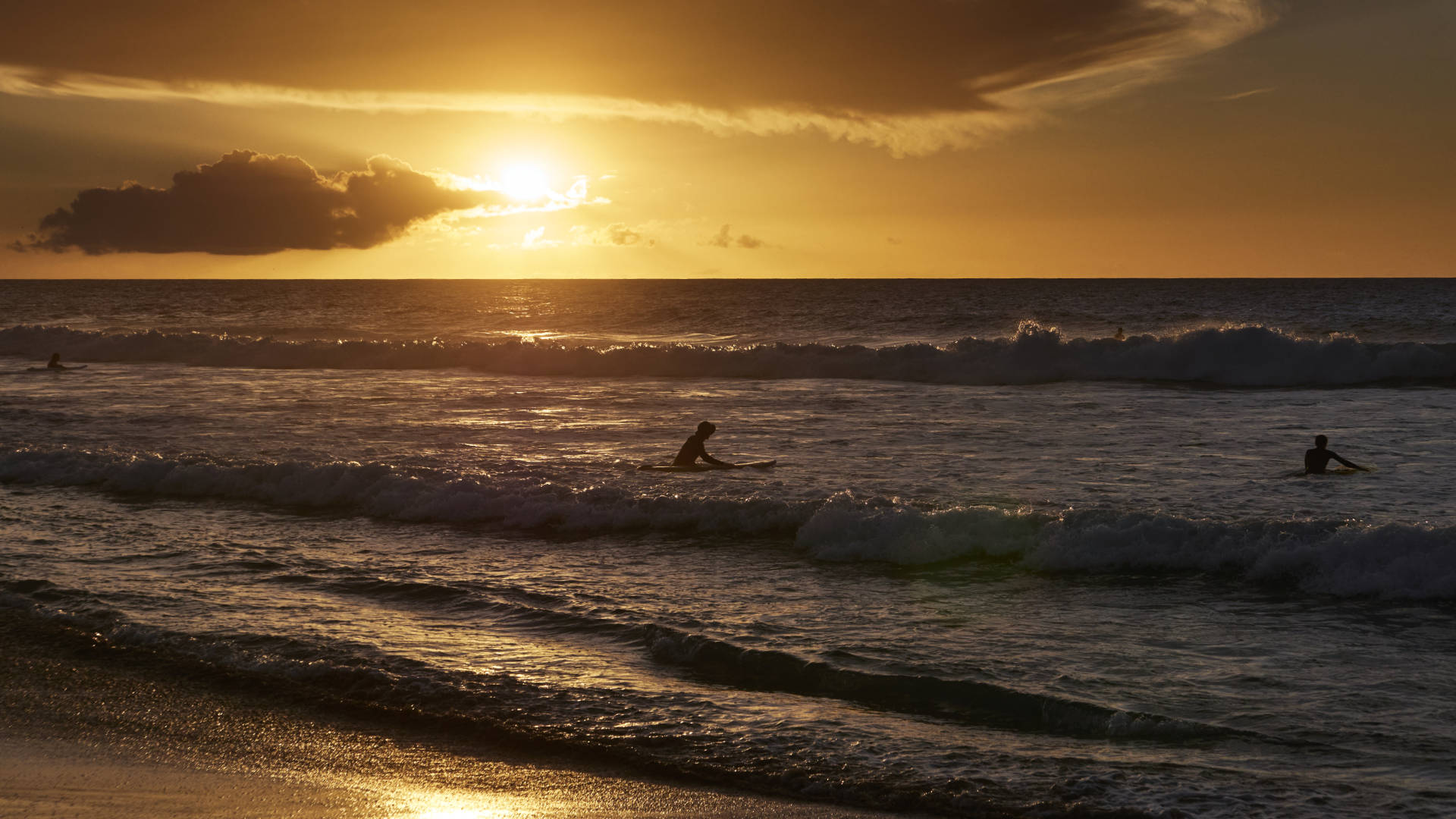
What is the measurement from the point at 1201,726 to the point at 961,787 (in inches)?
73.4

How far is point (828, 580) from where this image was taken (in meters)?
11.0

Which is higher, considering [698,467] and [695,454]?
[695,454]

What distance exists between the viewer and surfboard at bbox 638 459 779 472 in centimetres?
1708

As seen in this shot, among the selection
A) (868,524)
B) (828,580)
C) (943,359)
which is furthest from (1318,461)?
(943,359)

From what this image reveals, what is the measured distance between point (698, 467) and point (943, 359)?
2133 cm

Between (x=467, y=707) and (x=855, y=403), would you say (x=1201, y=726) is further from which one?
(x=855, y=403)

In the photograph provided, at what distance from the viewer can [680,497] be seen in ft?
A: 46.2

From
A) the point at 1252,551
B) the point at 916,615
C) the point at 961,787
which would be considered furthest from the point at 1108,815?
the point at 1252,551

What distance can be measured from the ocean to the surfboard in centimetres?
42

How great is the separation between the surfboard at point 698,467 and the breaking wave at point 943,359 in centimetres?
1798

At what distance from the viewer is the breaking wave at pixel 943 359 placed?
32.7 m

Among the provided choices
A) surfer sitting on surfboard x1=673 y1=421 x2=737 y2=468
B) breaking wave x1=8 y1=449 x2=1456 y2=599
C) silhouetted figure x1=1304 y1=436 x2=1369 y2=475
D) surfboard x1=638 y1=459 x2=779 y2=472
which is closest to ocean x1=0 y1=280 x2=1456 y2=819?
breaking wave x1=8 y1=449 x2=1456 y2=599

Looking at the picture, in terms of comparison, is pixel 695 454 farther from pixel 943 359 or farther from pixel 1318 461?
pixel 943 359

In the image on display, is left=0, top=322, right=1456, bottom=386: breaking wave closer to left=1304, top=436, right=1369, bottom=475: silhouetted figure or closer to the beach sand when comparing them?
left=1304, top=436, right=1369, bottom=475: silhouetted figure
